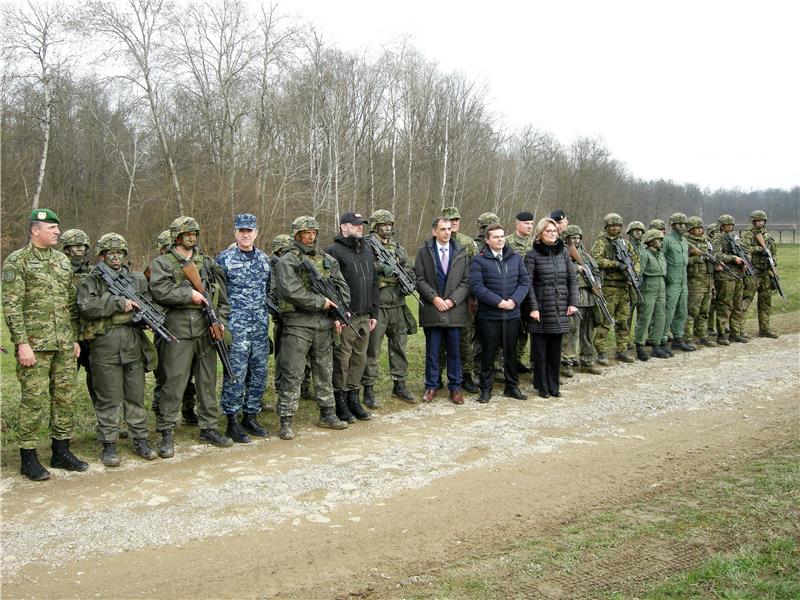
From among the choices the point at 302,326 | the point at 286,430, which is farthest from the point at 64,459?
the point at 302,326

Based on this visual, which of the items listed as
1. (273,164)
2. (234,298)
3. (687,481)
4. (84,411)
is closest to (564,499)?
(687,481)

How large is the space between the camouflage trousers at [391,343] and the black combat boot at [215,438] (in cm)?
193

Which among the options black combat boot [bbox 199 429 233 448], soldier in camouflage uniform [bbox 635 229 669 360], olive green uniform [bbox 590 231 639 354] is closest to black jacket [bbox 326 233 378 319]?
black combat boot [bbox 199 429 233 448]

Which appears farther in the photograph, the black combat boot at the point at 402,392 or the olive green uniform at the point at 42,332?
the black combat boot at the point at 402,392

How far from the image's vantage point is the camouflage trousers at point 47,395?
Answer: 5340mm

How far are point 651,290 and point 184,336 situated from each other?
7.57 metres

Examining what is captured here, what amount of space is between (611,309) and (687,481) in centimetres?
517

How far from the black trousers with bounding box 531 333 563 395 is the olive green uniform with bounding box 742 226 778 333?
19.4 feet

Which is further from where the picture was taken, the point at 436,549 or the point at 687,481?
the point at 687,481

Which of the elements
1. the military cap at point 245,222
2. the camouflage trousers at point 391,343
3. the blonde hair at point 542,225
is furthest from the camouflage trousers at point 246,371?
the blonde hair at point 542,225

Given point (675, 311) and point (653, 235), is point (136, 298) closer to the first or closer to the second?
point (653, 235)

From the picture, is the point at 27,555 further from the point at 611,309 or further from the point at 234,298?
the point at 611,309

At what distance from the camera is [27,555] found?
13.1 feet

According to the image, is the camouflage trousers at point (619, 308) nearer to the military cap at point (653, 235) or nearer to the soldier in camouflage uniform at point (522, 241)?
the military cap at point (653, 235)
